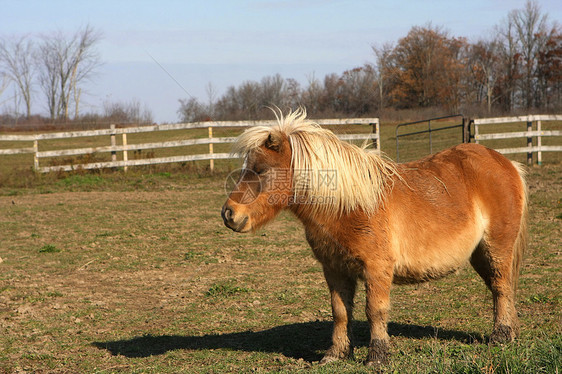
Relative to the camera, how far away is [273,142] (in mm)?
3607

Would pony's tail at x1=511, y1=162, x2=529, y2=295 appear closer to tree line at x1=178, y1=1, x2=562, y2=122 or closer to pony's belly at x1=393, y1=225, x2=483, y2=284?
pony's belly at x1=393, y1=225, x2=483, y2=284

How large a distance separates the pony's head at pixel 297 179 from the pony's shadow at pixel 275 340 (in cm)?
136

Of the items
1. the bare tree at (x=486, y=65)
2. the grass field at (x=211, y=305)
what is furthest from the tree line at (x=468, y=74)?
the grass field at (x=211, y=305)

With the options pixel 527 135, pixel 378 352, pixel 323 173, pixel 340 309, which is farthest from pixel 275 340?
pixel 527 135

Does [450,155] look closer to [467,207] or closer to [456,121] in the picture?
[467,207]

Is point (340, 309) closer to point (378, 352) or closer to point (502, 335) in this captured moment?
point (378, 352)

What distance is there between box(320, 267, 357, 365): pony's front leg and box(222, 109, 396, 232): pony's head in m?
0.61

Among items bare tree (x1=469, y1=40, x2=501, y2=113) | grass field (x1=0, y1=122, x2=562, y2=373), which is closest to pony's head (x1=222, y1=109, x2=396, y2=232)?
grass field (x1=0, y1=122, x2=562, y2=373)

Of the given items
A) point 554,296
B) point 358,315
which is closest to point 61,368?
point 358,315

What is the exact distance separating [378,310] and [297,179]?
112 cm

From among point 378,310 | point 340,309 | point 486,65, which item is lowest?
point 340,309

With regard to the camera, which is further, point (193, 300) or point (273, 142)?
point (193, 300)

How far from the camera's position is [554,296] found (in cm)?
533

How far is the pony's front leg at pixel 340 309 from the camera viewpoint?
3.99 m
